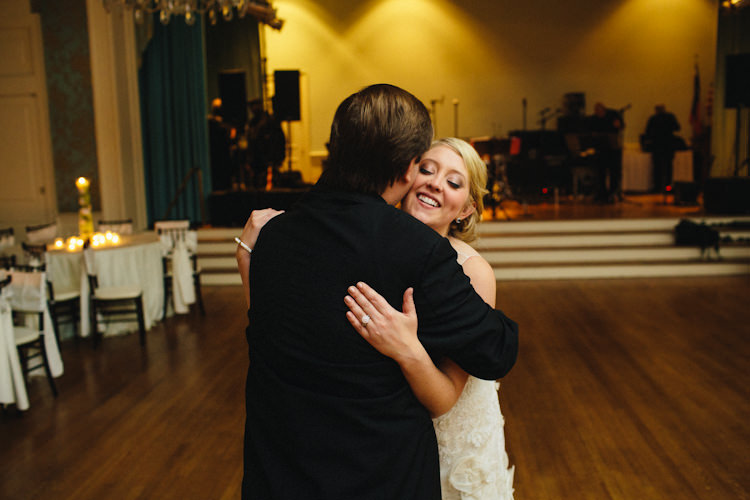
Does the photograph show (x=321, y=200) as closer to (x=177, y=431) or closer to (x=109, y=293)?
(x=177, y=431)

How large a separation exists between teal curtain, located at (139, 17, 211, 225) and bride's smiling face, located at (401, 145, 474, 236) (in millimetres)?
8041

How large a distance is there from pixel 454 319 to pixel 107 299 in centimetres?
454

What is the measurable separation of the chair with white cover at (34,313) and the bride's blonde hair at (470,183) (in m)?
3.18

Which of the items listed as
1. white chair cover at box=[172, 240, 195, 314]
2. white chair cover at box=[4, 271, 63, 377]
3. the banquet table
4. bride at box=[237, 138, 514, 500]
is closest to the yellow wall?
white chair cover at box=[172, 240, 195, 314]

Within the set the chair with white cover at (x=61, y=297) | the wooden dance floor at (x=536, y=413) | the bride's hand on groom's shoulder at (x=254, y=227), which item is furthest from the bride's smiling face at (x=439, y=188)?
the chair with white cover at (x=61, y=297)

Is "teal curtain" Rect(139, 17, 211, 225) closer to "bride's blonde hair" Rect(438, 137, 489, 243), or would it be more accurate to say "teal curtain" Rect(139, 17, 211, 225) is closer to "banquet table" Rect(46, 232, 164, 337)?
"banquet table" Rect(46, 232, 164, 337)

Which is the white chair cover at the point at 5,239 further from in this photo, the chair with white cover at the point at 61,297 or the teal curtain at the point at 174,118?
the teal curtain at the point at 174,118

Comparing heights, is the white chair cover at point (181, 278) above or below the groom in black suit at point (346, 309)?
below

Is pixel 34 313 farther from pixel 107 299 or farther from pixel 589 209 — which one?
pixel 589 209

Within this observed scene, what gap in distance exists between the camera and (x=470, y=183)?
1763mm

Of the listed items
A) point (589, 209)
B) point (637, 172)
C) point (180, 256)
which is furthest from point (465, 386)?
point (637, 172)

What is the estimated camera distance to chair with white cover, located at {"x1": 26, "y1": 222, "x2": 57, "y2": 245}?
618cm

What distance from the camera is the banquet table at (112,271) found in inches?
204

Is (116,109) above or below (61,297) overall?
above
